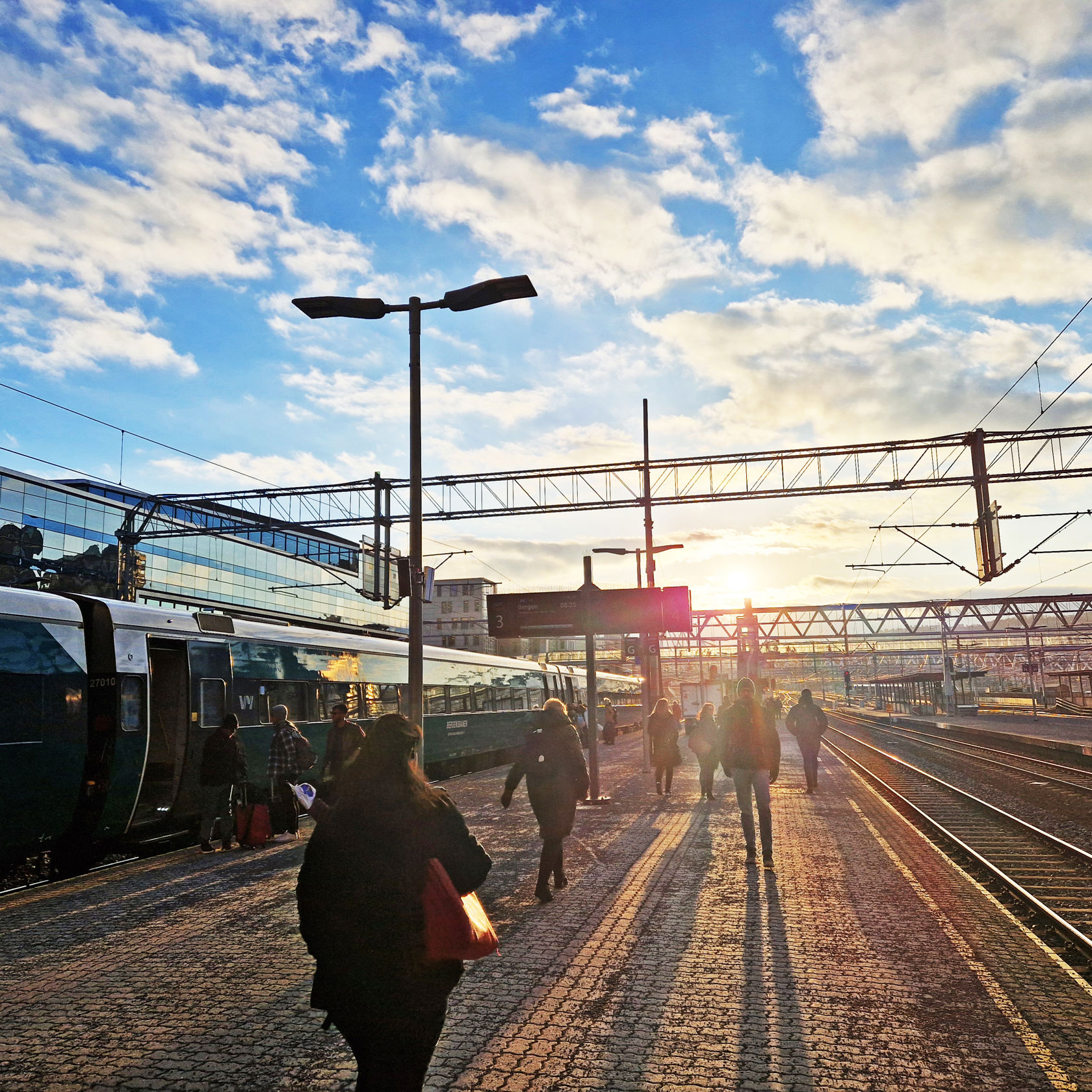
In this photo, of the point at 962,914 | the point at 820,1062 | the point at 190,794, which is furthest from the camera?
the point at 190,794

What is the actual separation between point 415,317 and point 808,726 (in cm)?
919

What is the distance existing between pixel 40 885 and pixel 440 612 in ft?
316

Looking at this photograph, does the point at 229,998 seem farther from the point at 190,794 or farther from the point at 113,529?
the point at 113,529

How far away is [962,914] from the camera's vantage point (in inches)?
276

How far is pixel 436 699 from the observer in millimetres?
20406

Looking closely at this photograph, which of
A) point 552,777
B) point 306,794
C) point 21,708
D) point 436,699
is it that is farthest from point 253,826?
point 436,699

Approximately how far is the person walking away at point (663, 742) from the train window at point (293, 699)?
19.4 feet

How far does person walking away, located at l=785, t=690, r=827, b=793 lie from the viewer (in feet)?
47.9

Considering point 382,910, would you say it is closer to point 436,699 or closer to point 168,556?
point 436,699

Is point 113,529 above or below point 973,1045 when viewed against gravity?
above

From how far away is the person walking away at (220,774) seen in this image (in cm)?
1038

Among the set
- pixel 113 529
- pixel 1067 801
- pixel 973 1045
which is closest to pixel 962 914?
pixel 973 1045

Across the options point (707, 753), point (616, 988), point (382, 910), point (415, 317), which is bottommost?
point (616, 988)

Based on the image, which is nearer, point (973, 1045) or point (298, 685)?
point (973, 1045)
